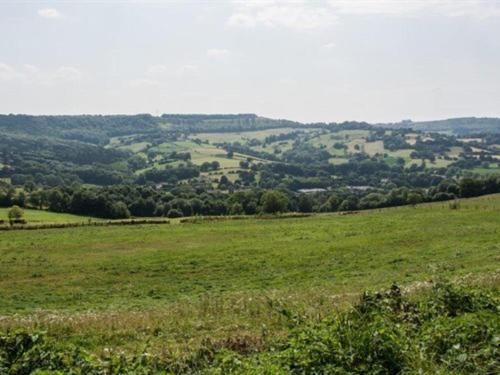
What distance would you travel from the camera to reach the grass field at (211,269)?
44.9 feet

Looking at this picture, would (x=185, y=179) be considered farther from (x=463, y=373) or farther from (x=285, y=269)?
(x=463, y=373)

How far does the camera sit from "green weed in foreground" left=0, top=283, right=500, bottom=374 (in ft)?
26.4

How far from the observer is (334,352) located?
827 centimetres

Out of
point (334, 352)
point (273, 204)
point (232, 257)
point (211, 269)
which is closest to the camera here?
point (334, 352)

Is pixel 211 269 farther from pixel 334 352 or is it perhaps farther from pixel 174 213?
pixel 174 213

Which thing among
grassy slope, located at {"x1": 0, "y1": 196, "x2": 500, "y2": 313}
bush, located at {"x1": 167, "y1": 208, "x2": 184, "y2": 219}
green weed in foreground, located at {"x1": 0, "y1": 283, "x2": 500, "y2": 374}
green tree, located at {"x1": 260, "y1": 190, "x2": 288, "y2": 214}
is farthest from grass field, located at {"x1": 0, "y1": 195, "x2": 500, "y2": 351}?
bush, located at {"x1": 167, "y1": 208, "x2": 184, "y2": 219}

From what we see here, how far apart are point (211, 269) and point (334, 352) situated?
25714mm

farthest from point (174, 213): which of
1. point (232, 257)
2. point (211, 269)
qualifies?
point (211, 269)

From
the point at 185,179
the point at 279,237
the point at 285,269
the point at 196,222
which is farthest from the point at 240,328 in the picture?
the point at 185,179

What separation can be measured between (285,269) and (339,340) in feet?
77.7

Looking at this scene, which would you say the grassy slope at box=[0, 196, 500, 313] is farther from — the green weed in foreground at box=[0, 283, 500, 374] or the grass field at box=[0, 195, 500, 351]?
the green weed in foreground at box=[0, 283, 500, 374]

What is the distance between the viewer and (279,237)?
4869 centimetres

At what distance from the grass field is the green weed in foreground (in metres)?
1.41

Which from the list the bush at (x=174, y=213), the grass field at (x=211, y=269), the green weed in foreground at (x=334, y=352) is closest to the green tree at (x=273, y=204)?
the grass field at (x=211, y=269)
